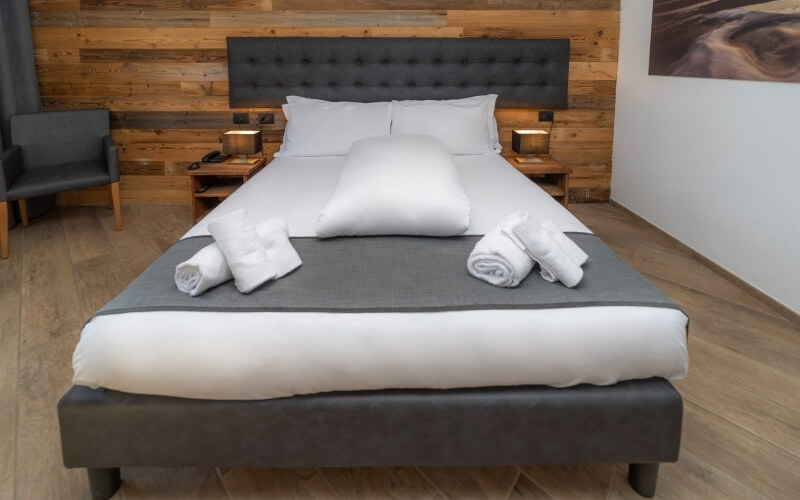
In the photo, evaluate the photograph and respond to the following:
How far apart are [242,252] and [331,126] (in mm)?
1997

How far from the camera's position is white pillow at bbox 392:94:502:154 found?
11.1ft

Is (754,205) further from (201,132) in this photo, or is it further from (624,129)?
(201,132)

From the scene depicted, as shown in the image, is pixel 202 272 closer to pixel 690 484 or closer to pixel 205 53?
pixel 690 484

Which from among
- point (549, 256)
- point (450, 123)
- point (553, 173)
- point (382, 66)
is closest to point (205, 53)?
point (382, 66)

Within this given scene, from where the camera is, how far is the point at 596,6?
395cm

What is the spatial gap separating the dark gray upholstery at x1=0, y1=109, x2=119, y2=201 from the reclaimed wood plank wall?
232 millimetres

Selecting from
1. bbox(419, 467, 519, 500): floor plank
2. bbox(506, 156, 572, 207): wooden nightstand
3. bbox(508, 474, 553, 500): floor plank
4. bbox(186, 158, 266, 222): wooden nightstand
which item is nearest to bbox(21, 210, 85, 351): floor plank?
bbox(186, 158, 266, 222): wooden nightstand

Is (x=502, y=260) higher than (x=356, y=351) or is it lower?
higher

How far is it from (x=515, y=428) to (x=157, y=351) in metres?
0.85

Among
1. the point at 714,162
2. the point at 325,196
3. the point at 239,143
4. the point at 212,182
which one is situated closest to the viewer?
the point at 325,196

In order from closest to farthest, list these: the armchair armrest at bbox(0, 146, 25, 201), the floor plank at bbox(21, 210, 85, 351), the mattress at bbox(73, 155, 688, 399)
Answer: the mattress at bbox(73, 155, 688, 399)
the floor plank at bbox(21, 210, 85, 351)
the armchair armrest at bbox(0, 146, 25, 201)

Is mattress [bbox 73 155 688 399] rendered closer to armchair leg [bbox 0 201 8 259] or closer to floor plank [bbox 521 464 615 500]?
floor plank [bbox 521 464 615 500]

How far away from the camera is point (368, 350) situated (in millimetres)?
1377

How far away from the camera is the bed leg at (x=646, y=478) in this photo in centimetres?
149
